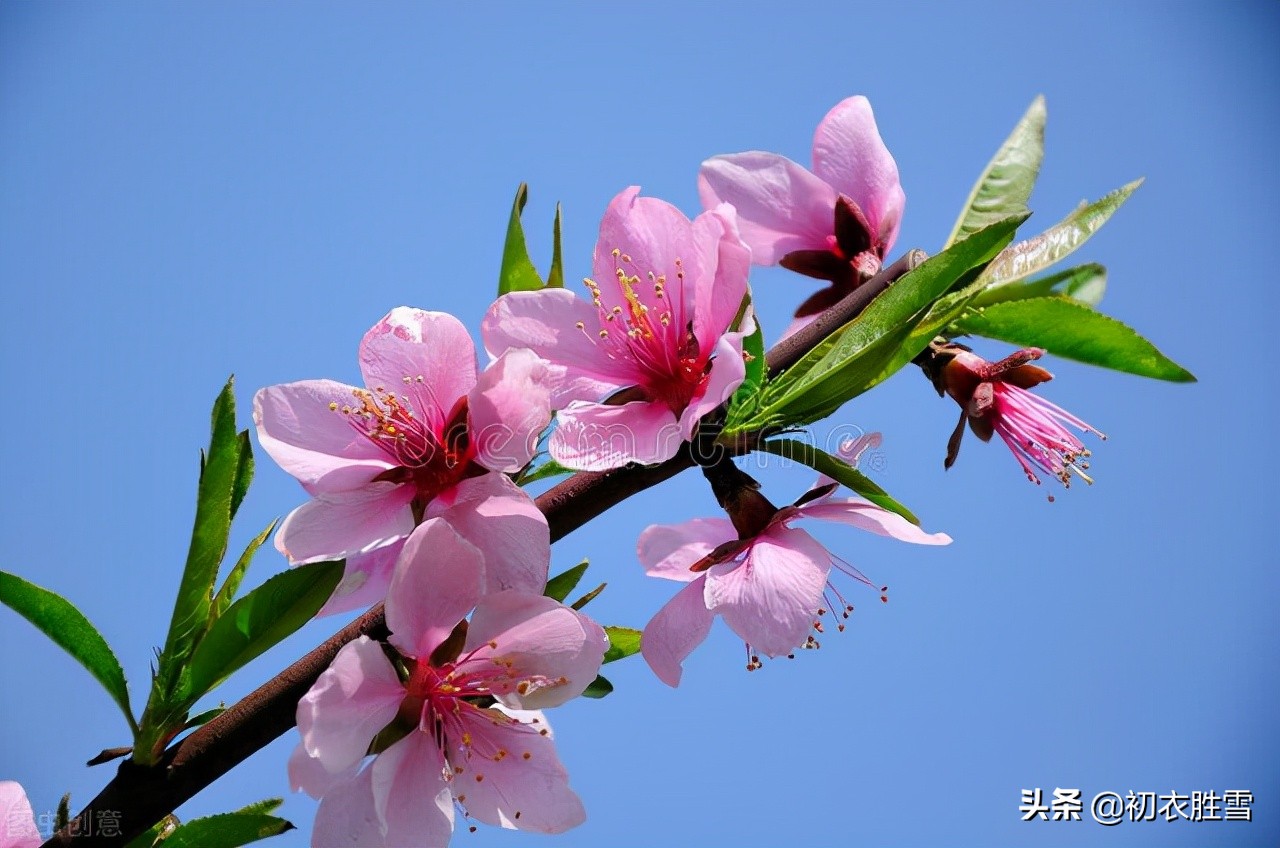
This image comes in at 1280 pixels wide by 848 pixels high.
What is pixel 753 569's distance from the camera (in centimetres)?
80

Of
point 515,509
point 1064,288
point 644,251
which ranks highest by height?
point 644,251

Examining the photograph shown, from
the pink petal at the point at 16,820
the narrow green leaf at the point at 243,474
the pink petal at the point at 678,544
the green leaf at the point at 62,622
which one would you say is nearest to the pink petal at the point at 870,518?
the pink petal at the point at 678,544

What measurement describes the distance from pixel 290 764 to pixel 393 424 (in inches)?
11.0

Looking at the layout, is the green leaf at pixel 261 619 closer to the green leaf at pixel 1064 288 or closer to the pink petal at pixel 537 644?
the pink petal at pixel 537 644

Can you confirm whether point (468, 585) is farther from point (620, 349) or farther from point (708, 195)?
point (708, 195)

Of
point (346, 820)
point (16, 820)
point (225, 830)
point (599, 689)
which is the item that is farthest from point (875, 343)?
point (16, 820)

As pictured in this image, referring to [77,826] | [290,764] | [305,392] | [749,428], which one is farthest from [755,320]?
[77,826]

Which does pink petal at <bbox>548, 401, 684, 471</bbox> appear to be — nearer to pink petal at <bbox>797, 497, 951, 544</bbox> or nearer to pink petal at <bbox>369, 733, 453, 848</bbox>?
pink petal at <bbox>797, 497, 951, 544</bbox>

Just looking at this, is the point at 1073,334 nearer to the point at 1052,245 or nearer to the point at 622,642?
the point at 1052,245

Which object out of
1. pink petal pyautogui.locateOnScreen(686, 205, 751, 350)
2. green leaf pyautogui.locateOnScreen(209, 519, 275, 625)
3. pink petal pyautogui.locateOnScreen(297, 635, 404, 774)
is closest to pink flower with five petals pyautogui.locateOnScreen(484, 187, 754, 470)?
pink petal pyautogui.locateOnScreen(686, 205, 751, 350)

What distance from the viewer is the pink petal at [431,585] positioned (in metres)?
0.71

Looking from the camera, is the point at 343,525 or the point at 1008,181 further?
the point at 1008,181

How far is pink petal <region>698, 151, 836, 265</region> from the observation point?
1013 mm

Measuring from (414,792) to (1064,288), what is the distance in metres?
0.70
